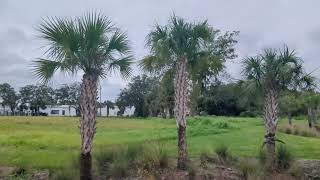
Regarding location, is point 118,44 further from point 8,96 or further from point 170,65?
point 8,96

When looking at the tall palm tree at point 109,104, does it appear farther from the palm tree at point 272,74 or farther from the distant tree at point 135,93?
the palm tree at point 272,74

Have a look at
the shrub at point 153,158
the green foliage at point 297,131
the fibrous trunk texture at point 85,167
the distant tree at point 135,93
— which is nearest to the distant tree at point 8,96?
the distant tree at point 135,93

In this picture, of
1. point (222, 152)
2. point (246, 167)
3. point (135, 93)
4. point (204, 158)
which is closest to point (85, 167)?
point (204, 158)

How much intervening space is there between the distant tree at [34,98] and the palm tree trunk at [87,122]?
123 meters

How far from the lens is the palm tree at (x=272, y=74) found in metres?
19.8

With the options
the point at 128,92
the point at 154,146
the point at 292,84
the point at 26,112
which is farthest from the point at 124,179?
the point at 26,112

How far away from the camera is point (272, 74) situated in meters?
19.8

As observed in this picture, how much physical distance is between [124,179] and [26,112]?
427 feet

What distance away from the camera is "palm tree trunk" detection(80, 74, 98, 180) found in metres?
15.4

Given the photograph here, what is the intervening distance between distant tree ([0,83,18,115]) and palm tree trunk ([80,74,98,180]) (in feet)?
427

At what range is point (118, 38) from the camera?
16172mm

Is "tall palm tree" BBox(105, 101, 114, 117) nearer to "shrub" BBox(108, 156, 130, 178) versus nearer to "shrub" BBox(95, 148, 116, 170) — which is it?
"shrub" BBox(95, 148, 116, 170)

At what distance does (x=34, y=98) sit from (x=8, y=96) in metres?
7.55

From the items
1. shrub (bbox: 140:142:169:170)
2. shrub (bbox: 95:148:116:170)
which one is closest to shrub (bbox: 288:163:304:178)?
shrub (bbox: 140:142:169:170)
